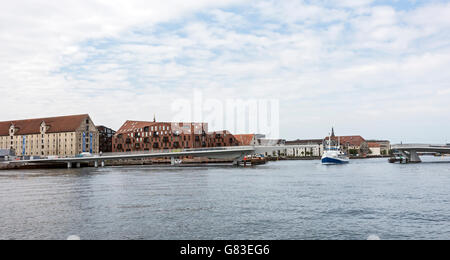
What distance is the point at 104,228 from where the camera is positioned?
22078 millimetres

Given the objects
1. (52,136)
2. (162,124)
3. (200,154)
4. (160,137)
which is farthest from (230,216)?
(52,136)

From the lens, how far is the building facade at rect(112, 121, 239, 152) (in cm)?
15188

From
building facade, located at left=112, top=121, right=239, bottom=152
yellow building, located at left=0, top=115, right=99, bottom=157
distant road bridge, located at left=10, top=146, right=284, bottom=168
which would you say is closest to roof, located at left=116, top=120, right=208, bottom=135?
building facade, located at left=112, top=121, right=239, bottom=152

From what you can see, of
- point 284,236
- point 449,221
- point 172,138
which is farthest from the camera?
point 172,138

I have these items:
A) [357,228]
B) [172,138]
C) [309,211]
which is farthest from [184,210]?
[172,138]

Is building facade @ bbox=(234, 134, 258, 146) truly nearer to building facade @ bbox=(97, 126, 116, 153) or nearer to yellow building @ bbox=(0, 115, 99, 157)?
building facade @ bbox=(97, 126, 116, 153)

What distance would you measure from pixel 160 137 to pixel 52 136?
41.8 m

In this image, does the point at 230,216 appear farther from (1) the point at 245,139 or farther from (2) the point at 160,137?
(1) the point at 245,139

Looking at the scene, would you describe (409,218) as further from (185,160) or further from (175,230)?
(185,160)

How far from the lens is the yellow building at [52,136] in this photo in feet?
497

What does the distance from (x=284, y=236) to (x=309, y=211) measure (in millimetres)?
8174

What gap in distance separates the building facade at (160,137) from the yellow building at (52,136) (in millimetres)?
11114
